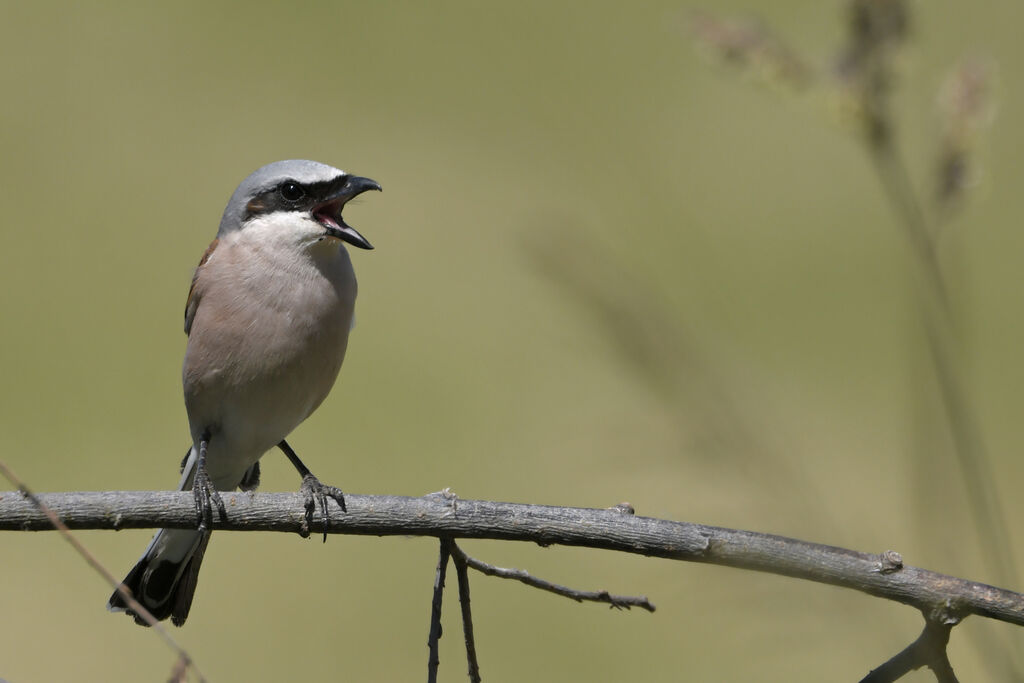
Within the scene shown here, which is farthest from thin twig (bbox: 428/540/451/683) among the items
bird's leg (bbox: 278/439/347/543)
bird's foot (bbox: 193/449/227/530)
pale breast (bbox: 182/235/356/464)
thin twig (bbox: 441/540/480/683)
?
pale breast (bbox: 182/235/356/464)

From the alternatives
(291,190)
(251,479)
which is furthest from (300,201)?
(251,479)

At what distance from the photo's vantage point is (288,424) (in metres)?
1.91

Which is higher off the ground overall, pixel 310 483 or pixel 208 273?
pixel 208 273

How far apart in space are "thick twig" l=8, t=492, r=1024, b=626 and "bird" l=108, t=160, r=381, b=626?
466mm

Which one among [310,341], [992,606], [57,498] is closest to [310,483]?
[310,341]

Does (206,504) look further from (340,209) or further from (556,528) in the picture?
(340,209)

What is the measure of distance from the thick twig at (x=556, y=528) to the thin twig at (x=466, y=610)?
0.04 m

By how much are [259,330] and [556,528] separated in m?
0.85

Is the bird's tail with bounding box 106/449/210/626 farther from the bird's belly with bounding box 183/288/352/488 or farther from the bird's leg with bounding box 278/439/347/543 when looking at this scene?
the bird's leg with bounding box 278/439/347/543

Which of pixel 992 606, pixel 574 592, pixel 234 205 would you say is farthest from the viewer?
pixel 234 205

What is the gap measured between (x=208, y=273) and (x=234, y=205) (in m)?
0.17

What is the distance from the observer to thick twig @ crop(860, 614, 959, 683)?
99 cm

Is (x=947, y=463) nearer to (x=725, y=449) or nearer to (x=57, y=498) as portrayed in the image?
(x=725, y=449)

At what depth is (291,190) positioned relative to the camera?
1.92 metres
